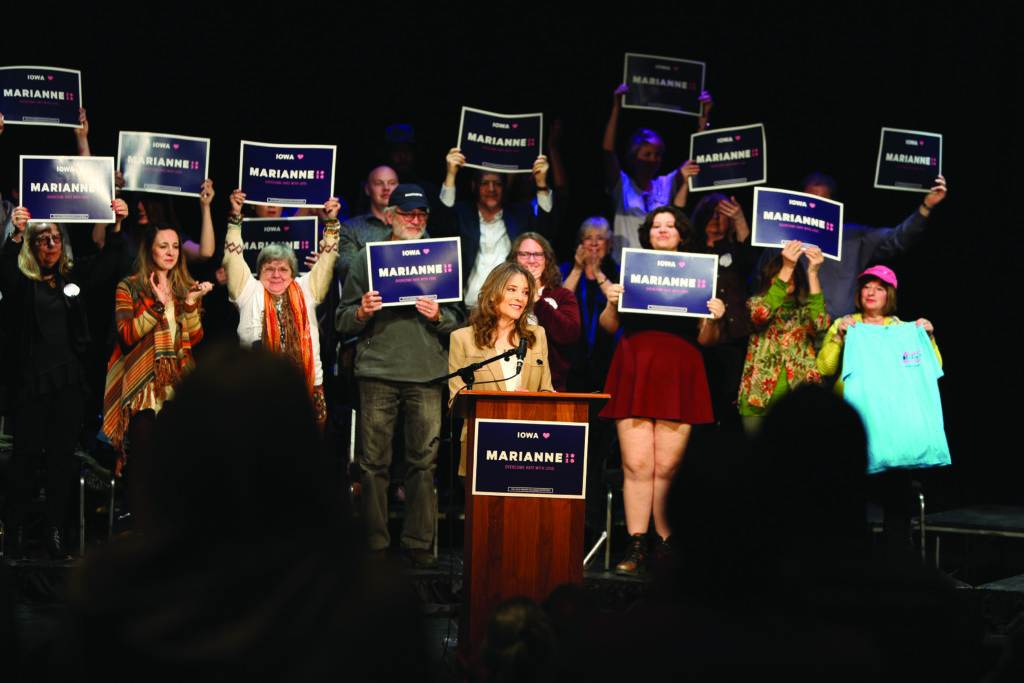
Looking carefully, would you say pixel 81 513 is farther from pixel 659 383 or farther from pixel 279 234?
pixel 659 383

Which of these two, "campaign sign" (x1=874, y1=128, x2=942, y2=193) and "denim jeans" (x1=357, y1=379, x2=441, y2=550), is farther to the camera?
"campaign sign" (x1=874, y1=128, x2=942, y2=193)

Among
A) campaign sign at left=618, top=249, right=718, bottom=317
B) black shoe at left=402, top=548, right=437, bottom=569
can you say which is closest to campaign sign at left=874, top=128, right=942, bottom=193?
campaign sign at left=618, top=249, right=718, bottom=317

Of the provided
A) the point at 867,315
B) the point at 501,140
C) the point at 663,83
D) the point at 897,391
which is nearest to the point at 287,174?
the point at 501,140

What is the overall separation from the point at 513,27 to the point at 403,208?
8.08 feet

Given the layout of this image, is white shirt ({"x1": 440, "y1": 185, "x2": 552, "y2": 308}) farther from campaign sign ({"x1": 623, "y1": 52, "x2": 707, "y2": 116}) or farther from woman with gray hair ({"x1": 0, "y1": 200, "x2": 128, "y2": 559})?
woman with gray hair ({"x1": 0, "y1": 200, "x2": 128, "y2": 559})

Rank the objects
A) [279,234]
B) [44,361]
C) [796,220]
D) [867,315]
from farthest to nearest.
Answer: [279,234] < [796,220] < [867,315] < [44,361]

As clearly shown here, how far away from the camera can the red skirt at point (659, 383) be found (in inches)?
249

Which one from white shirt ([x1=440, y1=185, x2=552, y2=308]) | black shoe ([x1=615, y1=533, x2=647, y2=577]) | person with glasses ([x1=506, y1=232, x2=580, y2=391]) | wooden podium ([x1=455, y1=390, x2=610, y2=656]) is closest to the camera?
wooden podium ([x1=455, y1=390, x2=610, y2=656])

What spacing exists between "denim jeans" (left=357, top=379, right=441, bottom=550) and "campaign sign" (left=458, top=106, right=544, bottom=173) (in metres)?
1.57

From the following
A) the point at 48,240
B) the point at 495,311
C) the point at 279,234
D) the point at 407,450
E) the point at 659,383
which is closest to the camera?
the point at 495,311

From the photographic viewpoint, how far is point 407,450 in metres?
6.57

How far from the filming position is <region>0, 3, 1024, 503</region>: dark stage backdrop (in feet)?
27.3

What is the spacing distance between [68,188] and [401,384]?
6.87 ft

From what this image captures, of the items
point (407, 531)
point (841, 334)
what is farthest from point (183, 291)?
point (841, 334)
